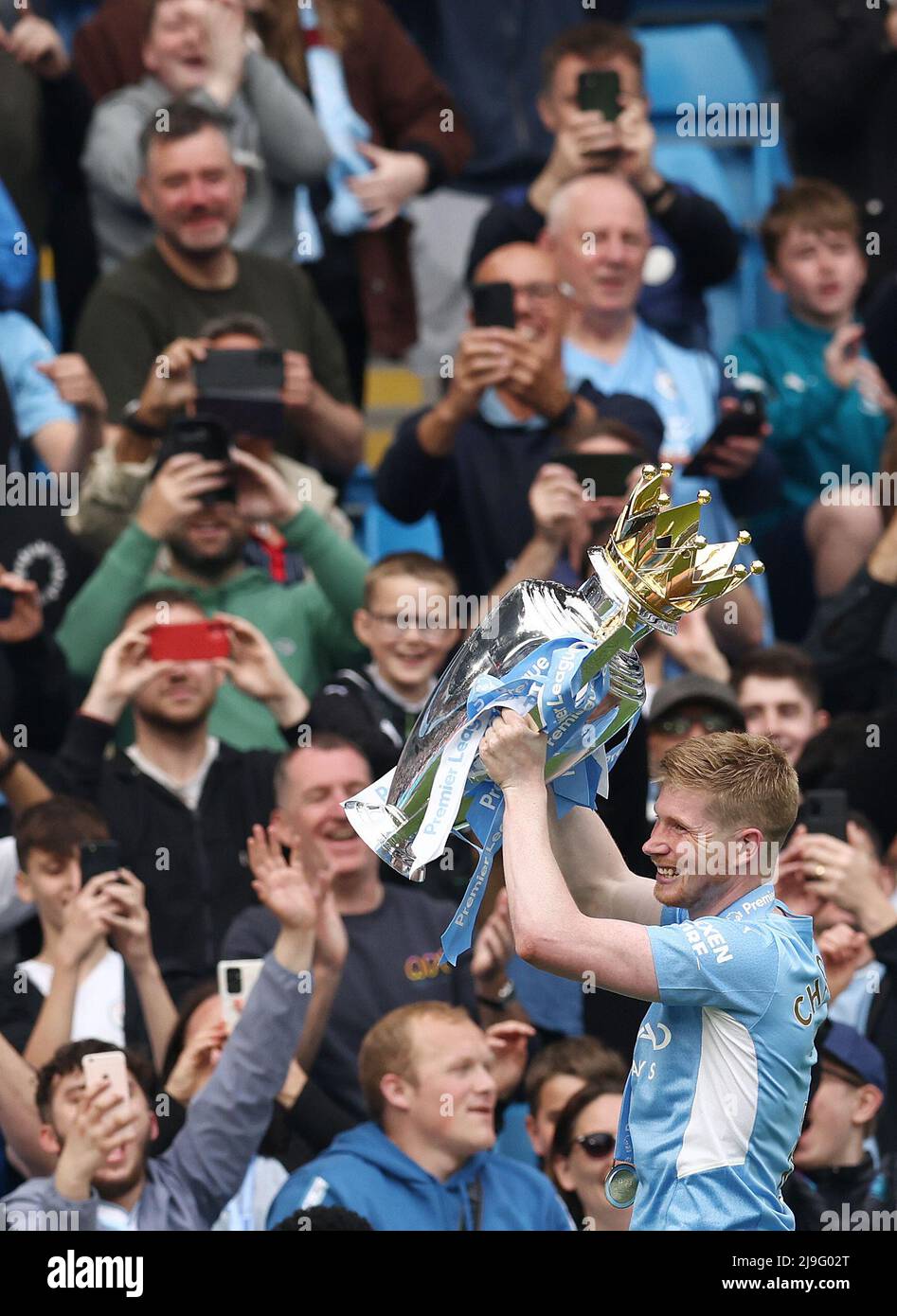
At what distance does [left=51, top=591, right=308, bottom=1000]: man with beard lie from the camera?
6.59 metres

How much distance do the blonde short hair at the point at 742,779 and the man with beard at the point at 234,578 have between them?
3.08 meters

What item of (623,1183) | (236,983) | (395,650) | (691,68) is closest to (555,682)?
(623,1183)

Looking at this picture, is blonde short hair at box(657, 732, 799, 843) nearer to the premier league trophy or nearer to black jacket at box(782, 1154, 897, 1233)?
the premier league trophy

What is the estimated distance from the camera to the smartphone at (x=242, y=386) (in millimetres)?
7301

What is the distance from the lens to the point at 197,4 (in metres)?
8.22

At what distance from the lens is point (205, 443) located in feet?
23.6

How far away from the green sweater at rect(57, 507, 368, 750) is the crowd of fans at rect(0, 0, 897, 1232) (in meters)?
0.01

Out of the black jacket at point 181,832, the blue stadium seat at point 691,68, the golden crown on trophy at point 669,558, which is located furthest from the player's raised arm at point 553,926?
the blue stadium seat at point 691,68

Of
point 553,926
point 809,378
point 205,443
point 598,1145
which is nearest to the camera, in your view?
point 553,926

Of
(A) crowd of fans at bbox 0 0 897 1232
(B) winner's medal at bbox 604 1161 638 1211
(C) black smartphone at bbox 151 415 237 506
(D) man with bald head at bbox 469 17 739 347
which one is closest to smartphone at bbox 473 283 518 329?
(A) crowd of fans at bbox 0 0 897 1232

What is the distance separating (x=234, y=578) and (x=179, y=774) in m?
0.79
